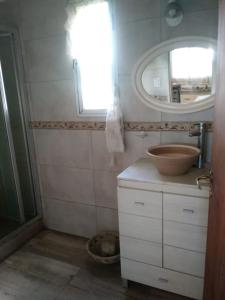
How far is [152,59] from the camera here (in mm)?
1773

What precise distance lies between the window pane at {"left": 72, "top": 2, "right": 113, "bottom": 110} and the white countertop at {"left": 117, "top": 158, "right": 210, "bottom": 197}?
→ 726mm

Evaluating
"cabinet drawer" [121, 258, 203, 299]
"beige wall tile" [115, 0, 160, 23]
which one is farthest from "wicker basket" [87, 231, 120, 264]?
"beige wall tile" [115, 0, 160, 23]

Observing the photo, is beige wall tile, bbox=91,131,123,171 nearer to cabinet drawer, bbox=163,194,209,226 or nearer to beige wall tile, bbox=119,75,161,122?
beige wall tile, bbox=119,75,161,122

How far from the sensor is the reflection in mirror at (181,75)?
1650 mm

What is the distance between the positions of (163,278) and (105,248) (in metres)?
0.60

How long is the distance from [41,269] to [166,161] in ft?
4.73

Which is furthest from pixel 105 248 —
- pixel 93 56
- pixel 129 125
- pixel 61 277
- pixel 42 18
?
pixel 42 18

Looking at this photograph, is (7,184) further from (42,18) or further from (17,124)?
(42,18)

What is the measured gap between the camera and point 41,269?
2068mm

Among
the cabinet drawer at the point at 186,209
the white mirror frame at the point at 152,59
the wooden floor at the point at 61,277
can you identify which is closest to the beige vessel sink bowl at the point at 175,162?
the cabinet drawer at the point at 186,209

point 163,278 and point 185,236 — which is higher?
point 185,236

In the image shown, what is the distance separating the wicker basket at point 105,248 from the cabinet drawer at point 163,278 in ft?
0.66

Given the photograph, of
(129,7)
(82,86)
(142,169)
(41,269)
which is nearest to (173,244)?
(142,169)

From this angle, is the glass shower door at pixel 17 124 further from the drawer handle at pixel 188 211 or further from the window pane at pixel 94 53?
the drawer handle at pixel 188 211
